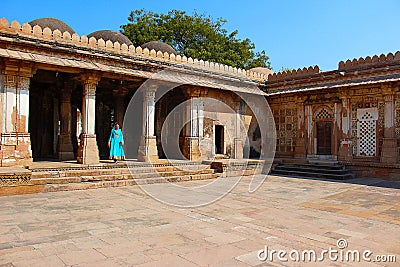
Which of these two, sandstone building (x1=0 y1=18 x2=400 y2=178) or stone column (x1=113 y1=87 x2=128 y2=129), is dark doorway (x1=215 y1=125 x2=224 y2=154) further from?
stone column (x1=113 y1=87 x2=128 y2=129)

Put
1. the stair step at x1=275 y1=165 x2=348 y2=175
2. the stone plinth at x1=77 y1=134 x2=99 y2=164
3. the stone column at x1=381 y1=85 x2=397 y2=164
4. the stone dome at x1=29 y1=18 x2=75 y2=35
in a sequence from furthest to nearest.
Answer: the stone dome at x1=29 y1=18 x2=75 y2=35
the stair step at x1=275 y1=165 x2=348 y2=175
the stone column at x1=381 y1=85 x2=397 y2=164
the stone plinth at x1=77 y1=134 x2=99 y2=164

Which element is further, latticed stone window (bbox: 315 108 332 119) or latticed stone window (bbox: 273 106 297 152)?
latticed stone window (bbox: 273 106 297 152)

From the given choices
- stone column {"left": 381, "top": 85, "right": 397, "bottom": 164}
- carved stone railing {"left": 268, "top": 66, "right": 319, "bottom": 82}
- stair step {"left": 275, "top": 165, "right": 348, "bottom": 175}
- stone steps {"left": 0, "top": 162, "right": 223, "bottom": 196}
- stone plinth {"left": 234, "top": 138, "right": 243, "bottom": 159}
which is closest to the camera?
stone steps {"left": 0, "top": 162, "right": 223, "bottom": 196}

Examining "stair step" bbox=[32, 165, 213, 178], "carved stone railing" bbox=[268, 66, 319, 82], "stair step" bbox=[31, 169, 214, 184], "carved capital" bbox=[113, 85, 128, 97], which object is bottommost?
"stair step" bbox=[31, 169, 214, 184]

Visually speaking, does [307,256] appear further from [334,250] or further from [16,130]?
[16,130]

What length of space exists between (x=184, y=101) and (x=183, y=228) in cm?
978

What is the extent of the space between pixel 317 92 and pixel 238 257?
1138 cm

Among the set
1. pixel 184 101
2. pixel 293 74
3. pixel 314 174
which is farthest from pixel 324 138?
pixel 184 101

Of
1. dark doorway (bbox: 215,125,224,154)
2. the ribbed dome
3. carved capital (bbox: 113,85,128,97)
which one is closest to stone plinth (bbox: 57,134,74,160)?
carved capital (bbox: 113,85,128,97)

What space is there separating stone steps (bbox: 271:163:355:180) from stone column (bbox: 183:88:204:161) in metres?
3.31

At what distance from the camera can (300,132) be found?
47.6ft

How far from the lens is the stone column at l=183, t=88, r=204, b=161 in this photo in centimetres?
1322

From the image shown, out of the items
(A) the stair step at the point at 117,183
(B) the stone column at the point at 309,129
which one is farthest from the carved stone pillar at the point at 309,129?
(A) the stair step at the point at 117,183

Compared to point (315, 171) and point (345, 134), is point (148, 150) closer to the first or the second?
point (315, 171)
